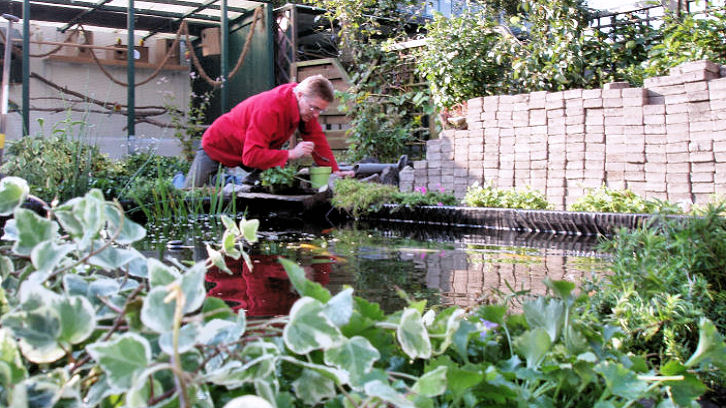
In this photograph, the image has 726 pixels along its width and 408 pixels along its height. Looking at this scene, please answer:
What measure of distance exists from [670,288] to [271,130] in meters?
5.58

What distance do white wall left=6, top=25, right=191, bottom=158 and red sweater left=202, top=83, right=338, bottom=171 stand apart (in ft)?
15.5

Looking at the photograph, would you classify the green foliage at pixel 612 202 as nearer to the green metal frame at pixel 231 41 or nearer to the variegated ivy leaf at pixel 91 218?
the variegated ivy leaf at pixel 91 218

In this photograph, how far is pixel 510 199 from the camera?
6387mm

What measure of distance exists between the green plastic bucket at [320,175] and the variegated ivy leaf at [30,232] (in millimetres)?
5999

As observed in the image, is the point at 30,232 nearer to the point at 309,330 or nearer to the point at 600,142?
the point at 309,330

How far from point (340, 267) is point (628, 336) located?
2319 millimetres

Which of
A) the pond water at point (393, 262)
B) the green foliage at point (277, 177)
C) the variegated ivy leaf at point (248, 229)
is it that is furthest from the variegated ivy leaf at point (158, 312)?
the green foliage at point (277, 177)

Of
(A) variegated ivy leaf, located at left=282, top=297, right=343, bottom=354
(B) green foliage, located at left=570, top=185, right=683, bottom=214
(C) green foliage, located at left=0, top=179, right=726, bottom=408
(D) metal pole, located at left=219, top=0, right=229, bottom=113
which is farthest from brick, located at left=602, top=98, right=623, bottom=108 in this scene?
(D) metal pole, located at left=219, top=0, right=229, bottom=113

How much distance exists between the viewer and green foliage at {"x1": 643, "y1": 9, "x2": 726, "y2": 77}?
6.39 meters

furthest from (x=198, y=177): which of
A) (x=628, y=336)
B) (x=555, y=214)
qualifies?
(x=628, y=336)

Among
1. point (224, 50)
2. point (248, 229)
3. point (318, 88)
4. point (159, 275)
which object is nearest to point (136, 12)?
point (224, 50)

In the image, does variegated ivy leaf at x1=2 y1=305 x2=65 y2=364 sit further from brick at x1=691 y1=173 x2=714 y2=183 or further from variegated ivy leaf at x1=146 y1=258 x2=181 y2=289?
brick at x1=691 y1=173 x2=714 y2=183

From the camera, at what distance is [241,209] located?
282 inches

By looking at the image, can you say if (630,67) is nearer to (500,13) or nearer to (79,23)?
(500,13)
